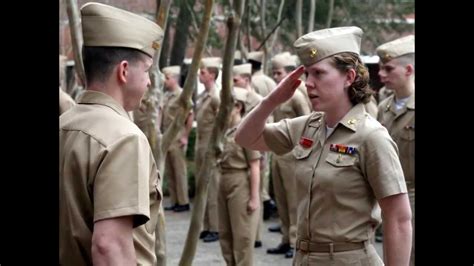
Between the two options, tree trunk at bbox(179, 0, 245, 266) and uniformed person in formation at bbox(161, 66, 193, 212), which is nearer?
tree trunk at bbox(179, 0, 245, 266)

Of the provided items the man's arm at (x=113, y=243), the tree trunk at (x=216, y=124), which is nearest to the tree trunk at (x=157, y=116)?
the tree trunk at (x=216, y=124)

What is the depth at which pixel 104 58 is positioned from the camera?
3.24 meters

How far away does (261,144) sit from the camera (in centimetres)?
466

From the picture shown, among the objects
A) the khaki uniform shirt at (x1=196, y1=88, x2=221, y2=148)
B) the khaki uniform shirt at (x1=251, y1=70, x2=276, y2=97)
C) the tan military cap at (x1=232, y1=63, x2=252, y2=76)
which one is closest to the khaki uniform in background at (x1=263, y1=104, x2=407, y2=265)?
the tan military cap at (x1=232, y1=63, x2=252, y2=76)

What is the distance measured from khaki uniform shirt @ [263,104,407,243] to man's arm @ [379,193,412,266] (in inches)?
2.0

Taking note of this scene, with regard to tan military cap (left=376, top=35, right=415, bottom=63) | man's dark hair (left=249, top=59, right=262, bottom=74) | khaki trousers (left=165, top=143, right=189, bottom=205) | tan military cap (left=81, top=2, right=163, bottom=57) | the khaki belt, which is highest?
tan military cap (left=81, top=2, right=163, bottom=57)

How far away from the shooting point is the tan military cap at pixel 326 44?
418 centimetres

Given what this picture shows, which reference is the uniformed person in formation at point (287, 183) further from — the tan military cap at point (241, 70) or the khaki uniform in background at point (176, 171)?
the khaki uniform in background at point (176, 171)

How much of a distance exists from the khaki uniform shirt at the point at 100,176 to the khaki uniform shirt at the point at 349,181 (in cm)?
106

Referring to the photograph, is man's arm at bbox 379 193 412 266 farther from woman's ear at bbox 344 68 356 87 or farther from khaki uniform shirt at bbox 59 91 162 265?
khaki uniform shirt at bbox 59 91 162 265

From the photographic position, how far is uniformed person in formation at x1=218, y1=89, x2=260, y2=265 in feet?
27.6
